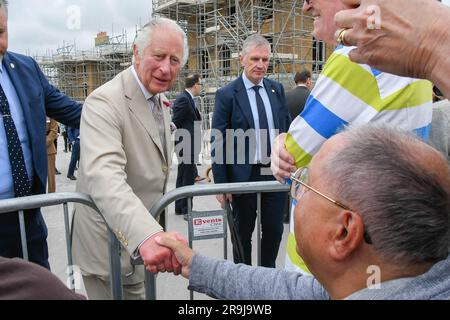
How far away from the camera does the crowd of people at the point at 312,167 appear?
0.87 meters

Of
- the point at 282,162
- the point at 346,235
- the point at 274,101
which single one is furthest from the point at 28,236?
the point at 274,101

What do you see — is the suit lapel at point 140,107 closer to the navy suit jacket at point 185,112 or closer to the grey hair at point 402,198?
the grey hair at point 402,198

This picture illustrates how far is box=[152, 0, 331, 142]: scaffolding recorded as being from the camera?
17094mm

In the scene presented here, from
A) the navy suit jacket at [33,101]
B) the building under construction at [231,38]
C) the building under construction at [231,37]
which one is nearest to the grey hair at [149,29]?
the navy suit jacket at [33,101]

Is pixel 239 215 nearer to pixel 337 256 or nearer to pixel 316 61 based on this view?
pixel 337 256

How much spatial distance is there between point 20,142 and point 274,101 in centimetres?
235

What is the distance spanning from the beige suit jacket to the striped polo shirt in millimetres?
788

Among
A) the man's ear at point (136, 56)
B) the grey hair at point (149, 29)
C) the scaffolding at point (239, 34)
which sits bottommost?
the man's ear at point (136, 56)

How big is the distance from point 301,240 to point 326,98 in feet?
1.94

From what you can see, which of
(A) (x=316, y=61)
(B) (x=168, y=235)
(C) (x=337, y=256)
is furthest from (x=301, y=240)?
(A) (x=316, y=61)

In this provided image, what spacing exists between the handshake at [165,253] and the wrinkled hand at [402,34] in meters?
0.98

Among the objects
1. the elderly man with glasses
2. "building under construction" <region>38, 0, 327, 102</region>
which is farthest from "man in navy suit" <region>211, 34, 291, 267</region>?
"building under construction" <region>38, 0, 327, 102</region>

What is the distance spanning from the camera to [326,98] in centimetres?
145

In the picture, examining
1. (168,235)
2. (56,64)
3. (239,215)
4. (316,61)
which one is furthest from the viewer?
(56,64)
